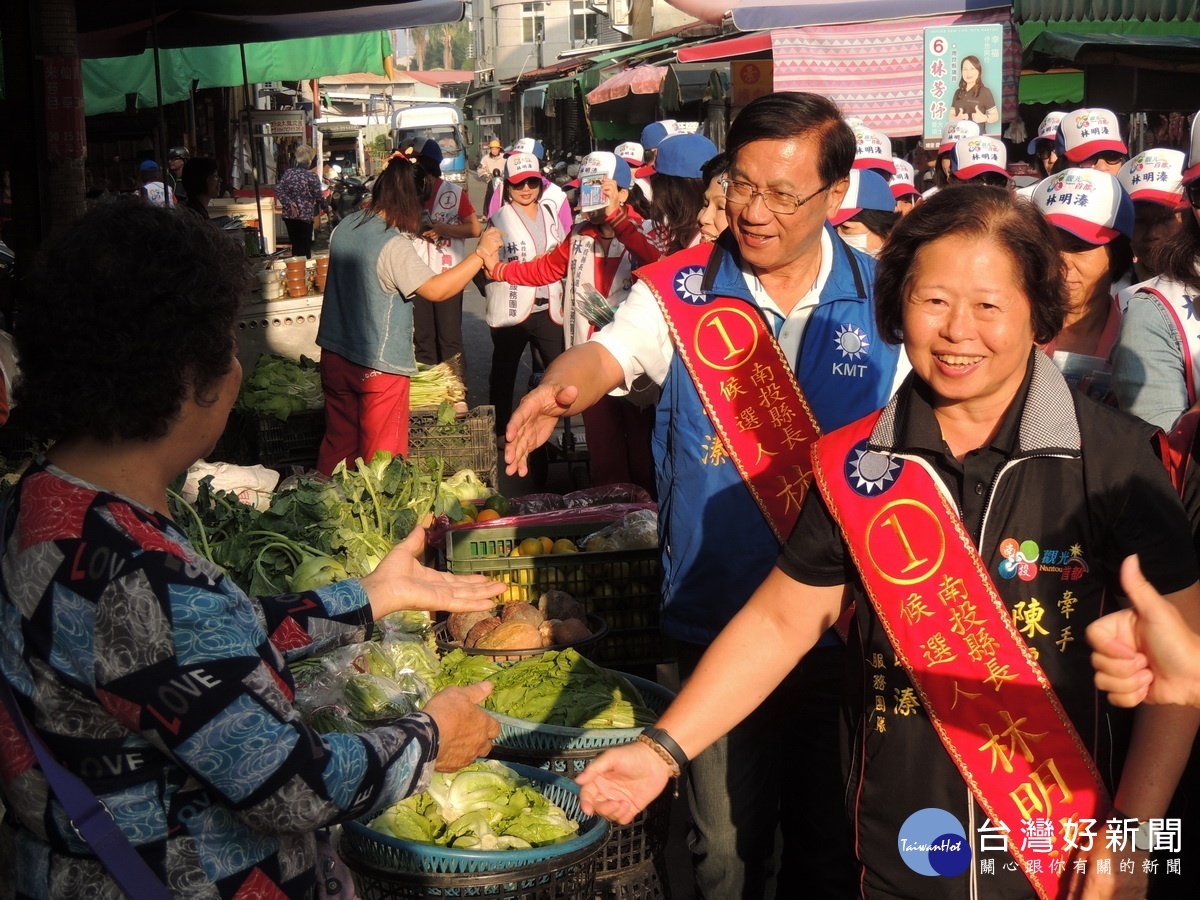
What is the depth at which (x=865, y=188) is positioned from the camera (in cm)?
564

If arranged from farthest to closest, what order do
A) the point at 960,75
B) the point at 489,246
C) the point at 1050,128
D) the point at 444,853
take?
the point at 960,75 → the point at 1050,128 → the point at 489,246 → the point at 444,853

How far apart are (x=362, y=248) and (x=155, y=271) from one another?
5.03 metres

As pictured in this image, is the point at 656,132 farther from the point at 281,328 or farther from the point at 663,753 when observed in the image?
the point at 663,753

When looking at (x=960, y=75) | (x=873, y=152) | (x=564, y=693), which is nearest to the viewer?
(x=564, y=693)

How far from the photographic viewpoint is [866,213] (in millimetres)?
5648

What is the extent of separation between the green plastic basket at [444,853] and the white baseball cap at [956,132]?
28.0ft

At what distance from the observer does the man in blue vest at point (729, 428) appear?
319cm

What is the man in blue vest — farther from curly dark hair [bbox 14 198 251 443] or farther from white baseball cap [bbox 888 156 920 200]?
white baseball cap [bbox 888 156 920 200]

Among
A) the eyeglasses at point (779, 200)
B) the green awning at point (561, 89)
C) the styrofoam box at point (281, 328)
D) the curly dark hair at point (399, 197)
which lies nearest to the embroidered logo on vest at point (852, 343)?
the eyeglasses at point (779, 200)

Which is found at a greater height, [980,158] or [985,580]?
[980,158]

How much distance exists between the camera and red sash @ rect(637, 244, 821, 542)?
10.7 ft

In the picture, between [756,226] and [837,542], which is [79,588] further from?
[756,226]

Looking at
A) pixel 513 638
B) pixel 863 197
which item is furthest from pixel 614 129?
pixel 513 638

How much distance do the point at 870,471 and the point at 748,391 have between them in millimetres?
849
